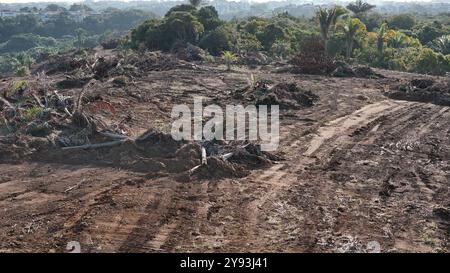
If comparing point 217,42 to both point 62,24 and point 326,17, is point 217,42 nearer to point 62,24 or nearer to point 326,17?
point 326,17

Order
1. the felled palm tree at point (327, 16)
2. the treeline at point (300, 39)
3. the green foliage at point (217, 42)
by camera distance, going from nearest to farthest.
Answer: the felled palm tree at point (327, 16), the treeline at point (300, 39), the green foliage at point (217, 42)

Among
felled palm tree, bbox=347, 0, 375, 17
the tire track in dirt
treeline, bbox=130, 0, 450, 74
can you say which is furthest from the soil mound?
felled palm tree, bbox=347, 0, 375, 17

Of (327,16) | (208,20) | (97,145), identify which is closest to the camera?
(97,145)

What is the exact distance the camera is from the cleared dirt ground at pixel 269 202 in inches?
227

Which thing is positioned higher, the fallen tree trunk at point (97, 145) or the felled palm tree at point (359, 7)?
the felled palm tree at point (359, 7)

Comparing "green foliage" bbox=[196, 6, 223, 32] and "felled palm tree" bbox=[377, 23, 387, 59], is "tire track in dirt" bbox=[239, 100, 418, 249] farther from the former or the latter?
"green foliage" bbox=[196, 6, 223, 32]

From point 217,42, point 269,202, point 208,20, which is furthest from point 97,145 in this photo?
point 208,20

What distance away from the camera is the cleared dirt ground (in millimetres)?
5762

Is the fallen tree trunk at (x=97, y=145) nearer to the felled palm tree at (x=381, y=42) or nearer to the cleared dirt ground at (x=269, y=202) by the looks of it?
the cleared dirt ground at (x=269, y=202)

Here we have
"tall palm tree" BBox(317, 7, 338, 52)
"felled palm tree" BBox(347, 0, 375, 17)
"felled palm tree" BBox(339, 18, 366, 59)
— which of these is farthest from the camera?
"felled palm tree" BBox(347, 0, 375, 17)

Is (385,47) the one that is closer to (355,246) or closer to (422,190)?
(422,190)

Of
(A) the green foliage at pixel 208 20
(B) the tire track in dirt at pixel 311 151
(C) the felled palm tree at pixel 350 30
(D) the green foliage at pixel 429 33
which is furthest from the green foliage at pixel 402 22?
(B) the tire track in dirt at pixel 311 151

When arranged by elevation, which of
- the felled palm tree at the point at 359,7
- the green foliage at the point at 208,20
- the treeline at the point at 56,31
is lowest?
the treeline at the point at 56,31

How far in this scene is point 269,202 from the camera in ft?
23.0
